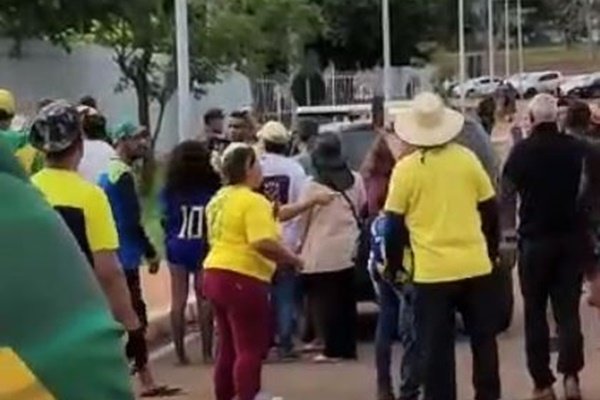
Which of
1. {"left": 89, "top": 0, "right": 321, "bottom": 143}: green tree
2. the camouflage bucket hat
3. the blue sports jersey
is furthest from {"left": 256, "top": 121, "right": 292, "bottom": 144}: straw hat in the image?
{"left": 89, "top": 0, "right": 321, "bottom": 143}: green tree

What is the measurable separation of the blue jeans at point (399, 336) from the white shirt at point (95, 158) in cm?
200

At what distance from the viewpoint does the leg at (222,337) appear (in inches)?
384

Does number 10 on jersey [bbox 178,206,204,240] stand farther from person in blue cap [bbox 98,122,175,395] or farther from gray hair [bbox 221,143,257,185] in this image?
gray hair [bbox 221,143,257,185]

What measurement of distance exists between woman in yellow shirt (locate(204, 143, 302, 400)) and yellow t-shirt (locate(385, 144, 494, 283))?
0.80 meters

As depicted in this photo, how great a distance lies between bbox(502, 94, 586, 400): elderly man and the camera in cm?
1026

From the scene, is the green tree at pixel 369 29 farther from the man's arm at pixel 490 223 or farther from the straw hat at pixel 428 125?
the man's arm at pixel 490 223

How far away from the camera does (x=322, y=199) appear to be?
1270 centimetres

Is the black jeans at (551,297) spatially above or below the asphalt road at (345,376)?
above

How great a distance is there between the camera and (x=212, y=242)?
10031 millimetres

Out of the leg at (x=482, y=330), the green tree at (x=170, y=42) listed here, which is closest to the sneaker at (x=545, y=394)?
the leg at (x=482, y=330)

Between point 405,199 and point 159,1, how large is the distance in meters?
22.8

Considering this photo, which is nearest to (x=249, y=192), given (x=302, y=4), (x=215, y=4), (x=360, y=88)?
(x=215, y=4)

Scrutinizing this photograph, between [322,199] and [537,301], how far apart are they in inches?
98.7

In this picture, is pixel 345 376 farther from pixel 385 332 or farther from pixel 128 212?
pixel 128 212
